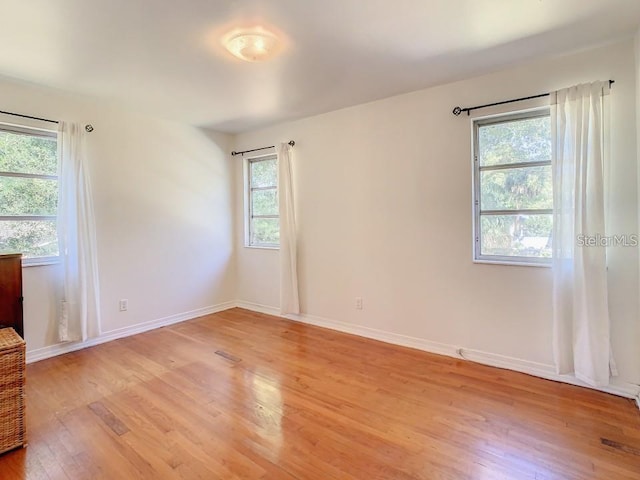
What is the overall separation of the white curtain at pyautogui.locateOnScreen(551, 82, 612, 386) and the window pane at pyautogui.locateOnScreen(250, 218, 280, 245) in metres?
3.06

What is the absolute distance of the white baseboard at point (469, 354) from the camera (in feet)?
7.86

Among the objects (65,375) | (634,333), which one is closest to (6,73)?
(65,375)

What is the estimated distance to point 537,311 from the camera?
269cm

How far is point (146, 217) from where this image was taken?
3928mm

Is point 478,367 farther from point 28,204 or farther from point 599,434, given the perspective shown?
point 28,204

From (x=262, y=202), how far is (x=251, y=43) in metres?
2.66

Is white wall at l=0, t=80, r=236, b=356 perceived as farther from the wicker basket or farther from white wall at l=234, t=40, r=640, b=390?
the wicker basket

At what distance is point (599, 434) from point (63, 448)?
3.01 meters

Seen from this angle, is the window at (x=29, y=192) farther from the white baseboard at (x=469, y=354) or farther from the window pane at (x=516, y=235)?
the window pane at (x=516, y=235)

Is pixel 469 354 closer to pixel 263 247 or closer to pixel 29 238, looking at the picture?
pixel 263 247

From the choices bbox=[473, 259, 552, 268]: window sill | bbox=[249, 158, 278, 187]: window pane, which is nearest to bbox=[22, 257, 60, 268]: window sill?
bbox=[249, 158, 278, 187]: window pane

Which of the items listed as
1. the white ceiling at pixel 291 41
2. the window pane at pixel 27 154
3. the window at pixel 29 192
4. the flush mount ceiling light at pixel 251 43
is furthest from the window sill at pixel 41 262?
the flush mount ceiling light at pixel 251 43

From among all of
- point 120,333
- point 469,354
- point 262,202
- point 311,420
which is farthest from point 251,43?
point 120,333

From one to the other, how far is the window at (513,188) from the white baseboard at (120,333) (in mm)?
3425
